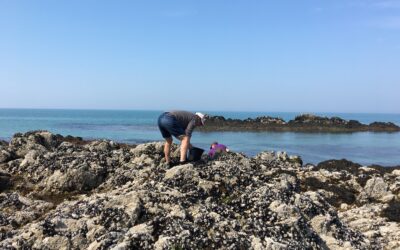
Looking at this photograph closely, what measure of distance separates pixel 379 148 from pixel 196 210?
5592cm

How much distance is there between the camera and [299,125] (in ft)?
311

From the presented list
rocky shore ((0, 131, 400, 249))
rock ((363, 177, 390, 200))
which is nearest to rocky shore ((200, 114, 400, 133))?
rock ((363, 177, 390, 200))

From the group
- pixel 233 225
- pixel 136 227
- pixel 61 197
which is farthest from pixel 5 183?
pixel 233 225

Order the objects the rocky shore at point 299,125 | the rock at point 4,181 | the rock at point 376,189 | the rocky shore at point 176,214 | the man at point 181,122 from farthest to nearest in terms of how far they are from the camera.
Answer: the rocky shore at point 299,125, the rock at point 376,189, the rock at point 4,181, the man at point 181,122, the rocky shore at point 176,214

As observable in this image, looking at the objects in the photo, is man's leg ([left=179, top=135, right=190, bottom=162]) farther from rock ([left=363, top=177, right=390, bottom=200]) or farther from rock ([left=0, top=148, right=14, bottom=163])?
rock ([left=0, top=148, right=14, bottom=163])

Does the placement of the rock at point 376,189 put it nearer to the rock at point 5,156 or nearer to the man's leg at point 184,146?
the man's leg at point 184,146

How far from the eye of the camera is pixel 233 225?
332 inches

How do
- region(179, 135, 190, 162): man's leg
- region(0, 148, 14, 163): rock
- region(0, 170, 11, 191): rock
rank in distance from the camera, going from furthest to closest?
region(0, 148, 14, 163): rock → region(0, 170, 11, 191): rock → region(179, 135, 190, 162): man's leg

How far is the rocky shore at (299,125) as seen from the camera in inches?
3610

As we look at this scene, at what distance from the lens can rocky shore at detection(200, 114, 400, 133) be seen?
91681 millimetres

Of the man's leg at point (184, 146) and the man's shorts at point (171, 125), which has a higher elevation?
the man's shorts at point (171, 125)

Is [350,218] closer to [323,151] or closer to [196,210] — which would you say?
[196,210]

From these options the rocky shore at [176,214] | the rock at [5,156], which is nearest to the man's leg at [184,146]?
the rocky shore at [176,214]

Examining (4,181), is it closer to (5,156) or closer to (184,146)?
(5,156)
